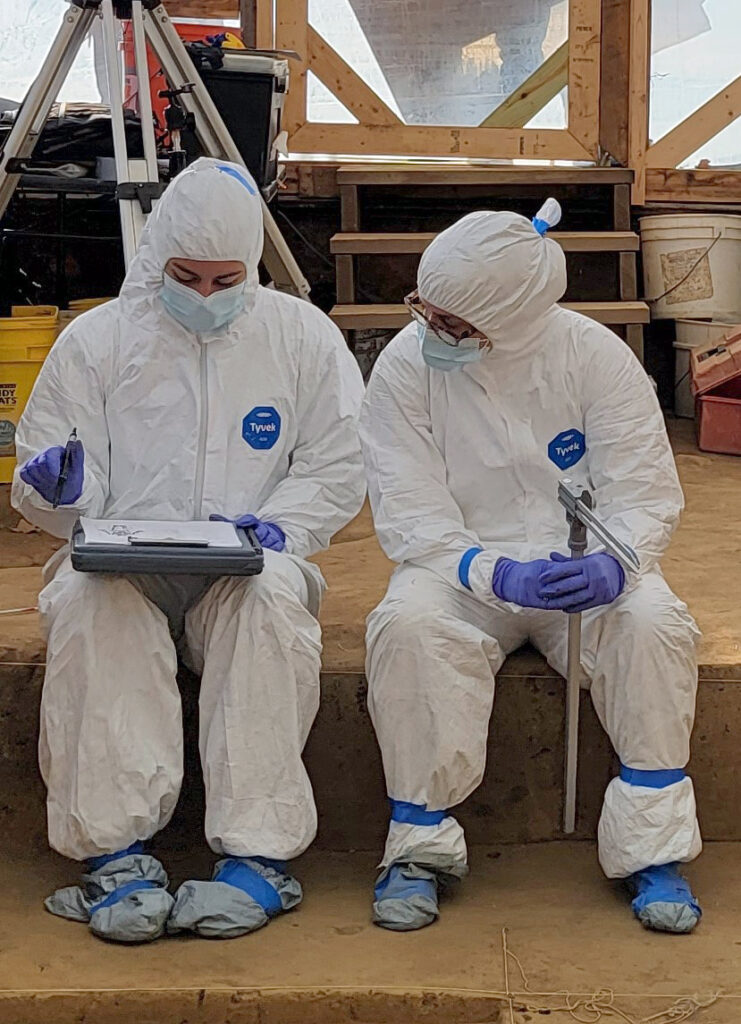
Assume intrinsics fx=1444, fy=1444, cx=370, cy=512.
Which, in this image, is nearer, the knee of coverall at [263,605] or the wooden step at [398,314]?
the knee of coverall at [263,605]

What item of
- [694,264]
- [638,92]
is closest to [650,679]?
[694,264]

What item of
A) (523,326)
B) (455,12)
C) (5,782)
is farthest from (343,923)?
(455,12)

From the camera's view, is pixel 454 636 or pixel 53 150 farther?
pixel 53 150

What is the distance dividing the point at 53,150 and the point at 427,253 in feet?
6.15

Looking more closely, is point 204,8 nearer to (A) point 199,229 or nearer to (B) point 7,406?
(B) point 7,406

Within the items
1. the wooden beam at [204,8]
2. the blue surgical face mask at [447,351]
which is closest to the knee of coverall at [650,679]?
the blue surgical face mask at [447,351]

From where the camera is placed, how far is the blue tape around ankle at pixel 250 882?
213cm

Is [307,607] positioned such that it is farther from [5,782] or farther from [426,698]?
[5,782]

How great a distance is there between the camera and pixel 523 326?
90.9 inches

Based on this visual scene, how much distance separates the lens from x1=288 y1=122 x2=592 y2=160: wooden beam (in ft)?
16.6

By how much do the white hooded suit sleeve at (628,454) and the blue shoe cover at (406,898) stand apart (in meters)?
0.58

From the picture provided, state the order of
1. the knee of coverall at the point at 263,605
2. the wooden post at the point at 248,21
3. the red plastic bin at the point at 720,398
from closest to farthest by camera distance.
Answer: the knee of coverall at the point at 263,605 → the red plastic bin at the point at 720,398 → the wooden post at the point at 248,21

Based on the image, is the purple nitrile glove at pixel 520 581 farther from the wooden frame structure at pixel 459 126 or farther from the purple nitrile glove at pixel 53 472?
the wooden frame structure at pixel 459 126

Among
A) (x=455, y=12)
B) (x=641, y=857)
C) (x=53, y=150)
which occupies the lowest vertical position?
(x=641, y=857)
